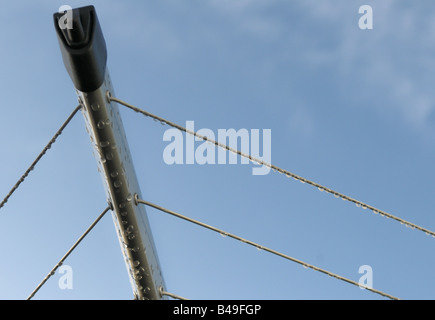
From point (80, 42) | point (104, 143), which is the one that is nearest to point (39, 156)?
point (104, 143)

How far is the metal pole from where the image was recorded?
712cm

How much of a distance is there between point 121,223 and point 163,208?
617mm

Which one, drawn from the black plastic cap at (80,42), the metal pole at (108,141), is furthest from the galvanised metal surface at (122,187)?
the black plastic cap at (80,42)

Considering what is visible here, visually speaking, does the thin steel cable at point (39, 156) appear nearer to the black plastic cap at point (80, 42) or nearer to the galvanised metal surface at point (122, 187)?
the galvanised metal surface at point (122, 187)

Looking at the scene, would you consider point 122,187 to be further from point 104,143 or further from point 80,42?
point 80,42

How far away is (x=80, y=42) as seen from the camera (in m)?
7.09

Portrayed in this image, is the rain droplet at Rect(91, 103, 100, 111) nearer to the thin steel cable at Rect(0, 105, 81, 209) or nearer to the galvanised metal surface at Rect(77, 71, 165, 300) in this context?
the galvanised metal surface at Rect(77, 71, 165, 300)

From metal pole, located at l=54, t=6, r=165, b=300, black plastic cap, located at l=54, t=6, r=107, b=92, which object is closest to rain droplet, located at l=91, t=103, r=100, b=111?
metal pole, located at l=54, t=6, r=165, b=300

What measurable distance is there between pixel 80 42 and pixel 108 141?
1.40 meters

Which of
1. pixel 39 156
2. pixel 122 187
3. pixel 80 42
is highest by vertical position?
pixel 80 42

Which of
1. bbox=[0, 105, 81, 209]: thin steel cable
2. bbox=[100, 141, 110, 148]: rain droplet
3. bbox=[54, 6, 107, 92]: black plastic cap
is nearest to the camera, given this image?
bbox=[54, 6, 107, 92]: black plastic cap
